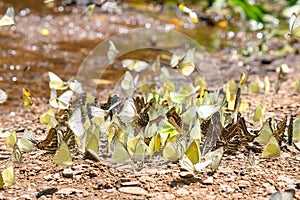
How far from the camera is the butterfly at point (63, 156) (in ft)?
5.29

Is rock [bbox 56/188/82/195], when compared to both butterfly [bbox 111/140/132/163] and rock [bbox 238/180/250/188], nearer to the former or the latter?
butterfly [bbox 111/140/132/163]

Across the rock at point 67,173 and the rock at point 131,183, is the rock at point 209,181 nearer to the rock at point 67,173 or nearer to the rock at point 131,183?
the rock at point 131,183

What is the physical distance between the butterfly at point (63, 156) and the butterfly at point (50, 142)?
0.49 ft

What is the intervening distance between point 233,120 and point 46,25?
2537 mm

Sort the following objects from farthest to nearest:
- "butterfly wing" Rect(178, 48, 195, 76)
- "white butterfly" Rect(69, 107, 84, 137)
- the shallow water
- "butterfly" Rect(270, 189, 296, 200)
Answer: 1. the shallow water
2. "butterfly wing" Rect(178, 48, 195, 76)
3. "white butterfly" Rect(69, 107, 84, 137)
4. "butterfly" Rect(270, 189, 296, 200)

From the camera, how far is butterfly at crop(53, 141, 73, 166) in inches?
63.4

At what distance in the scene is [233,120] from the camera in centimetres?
181

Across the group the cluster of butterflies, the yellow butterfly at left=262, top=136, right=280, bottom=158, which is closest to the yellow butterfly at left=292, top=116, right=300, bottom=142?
the cluster of butterflies

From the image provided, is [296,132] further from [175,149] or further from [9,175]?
[9,175]

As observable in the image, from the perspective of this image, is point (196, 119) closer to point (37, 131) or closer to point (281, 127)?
point (281, 127)

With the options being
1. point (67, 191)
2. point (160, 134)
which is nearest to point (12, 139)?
point (67, 191)

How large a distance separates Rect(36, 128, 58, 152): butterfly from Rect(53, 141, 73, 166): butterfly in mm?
150

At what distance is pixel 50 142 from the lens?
70.1 inches

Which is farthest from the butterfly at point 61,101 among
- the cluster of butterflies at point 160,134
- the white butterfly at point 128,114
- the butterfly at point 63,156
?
the butterfly at point 63,156
